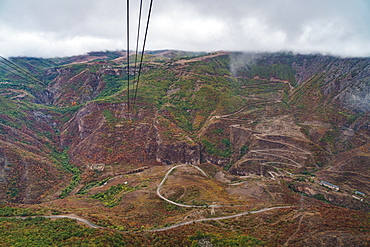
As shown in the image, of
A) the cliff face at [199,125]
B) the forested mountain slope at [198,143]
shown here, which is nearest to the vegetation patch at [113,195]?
the forested mountain slope at [198,143]

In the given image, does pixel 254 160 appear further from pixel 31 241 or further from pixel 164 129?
pixel 31 241

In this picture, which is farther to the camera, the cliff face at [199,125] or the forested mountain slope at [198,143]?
the cliff face at [199,125]

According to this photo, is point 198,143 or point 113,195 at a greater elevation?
point 198,143

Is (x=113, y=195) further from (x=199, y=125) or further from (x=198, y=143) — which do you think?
(x=199, y=125)

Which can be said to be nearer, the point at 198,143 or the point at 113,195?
the point at 113,195

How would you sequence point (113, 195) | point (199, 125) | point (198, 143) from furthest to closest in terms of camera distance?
point (199, 125) < point (198, 143) < point (113, 195)

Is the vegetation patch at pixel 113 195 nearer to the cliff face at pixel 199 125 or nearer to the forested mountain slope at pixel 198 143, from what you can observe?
the forested mountain slope at pixel 198 143

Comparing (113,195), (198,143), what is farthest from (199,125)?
(113,195)

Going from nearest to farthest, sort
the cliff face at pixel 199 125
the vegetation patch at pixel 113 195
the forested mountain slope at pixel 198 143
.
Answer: the forested mountain slope at pixel 198 143 < the vegetation patch at pixel 113 195 < the cliff face at pixel 199 125

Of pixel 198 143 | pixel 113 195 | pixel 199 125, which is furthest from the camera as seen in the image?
pixel 199 125
